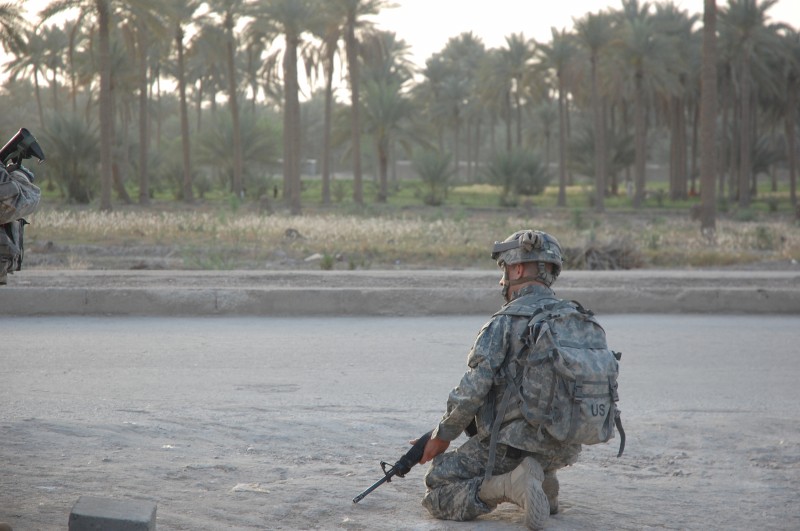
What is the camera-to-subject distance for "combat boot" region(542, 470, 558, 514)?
3.86m

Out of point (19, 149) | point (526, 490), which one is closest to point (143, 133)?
point (19, 149)

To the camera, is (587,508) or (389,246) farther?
(389,246)

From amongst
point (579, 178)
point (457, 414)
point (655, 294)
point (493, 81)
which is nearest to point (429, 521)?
point (457, 414)

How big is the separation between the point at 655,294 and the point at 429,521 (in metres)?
6.63

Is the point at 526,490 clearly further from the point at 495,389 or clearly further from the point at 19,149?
the point at 19,149

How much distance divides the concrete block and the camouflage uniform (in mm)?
1103

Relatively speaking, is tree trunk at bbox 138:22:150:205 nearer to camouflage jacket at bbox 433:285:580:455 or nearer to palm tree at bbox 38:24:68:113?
palm tree at bbox 38:24:68:113

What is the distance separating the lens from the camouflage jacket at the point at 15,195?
3.85 meters

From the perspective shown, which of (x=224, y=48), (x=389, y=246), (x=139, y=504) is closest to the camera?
(x=139, y=504)

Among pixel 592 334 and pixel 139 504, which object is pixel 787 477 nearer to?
pixel 592 334

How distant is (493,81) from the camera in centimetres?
5609

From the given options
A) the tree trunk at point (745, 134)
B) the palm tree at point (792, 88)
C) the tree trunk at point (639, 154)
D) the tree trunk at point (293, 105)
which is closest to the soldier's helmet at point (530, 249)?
the tree trunk at point (293, 105)

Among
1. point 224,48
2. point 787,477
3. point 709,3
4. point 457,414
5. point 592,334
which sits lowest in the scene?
point 787,477

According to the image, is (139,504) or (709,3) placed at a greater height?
(709,3)
